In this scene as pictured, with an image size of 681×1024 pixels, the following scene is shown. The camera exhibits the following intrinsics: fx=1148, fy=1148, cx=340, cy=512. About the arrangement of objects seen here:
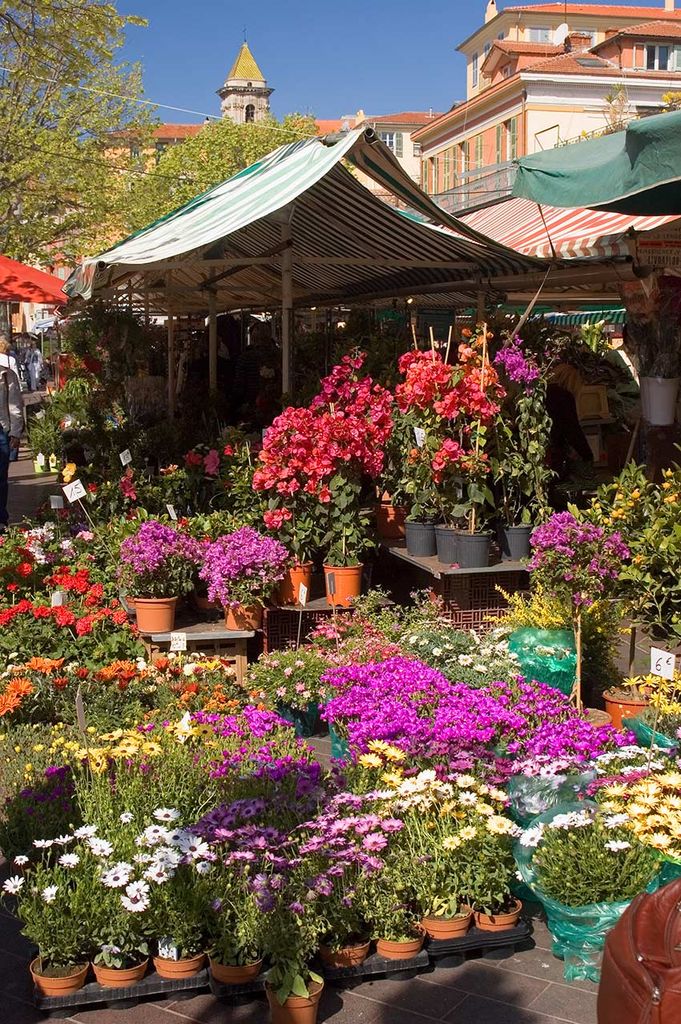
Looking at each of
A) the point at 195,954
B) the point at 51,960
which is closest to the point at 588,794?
the point at 195,954

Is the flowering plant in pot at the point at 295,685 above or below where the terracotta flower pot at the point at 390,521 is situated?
below

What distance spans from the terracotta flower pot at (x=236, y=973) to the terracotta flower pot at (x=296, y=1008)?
0.36 feet

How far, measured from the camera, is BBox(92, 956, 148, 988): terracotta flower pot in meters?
3.47

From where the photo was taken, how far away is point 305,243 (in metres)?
9.31

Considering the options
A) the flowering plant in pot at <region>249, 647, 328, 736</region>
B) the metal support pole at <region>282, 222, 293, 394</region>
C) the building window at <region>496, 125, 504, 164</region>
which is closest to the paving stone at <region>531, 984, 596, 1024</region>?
the flowering plant in pot at <region>249, 647, 328, 736</region>

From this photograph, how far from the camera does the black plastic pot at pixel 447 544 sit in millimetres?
6512

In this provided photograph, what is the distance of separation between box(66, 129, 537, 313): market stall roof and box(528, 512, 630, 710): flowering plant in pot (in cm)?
245

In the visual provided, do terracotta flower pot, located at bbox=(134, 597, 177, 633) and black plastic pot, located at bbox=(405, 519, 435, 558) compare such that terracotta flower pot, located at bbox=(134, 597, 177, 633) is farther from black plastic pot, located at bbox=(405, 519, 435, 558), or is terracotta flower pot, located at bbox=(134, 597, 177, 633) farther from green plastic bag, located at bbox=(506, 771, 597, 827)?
green plastic bag, located at bbox=(506, 771, 597, 827)

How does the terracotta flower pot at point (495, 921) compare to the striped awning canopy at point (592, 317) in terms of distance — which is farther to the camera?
the striped awning canopy at point (592, 317)

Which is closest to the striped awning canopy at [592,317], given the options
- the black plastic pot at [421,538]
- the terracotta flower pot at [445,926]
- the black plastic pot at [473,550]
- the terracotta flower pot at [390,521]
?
the terracotta flower pot at [390,521]

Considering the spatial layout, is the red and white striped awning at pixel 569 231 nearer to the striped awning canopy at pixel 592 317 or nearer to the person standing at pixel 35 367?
the striped awning canopy at pixel 592 317

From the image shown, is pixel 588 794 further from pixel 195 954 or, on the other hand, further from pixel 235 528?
pixel 235 528

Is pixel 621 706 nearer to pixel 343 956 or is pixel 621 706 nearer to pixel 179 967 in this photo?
pixel 343 956

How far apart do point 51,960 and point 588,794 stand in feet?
5.90
